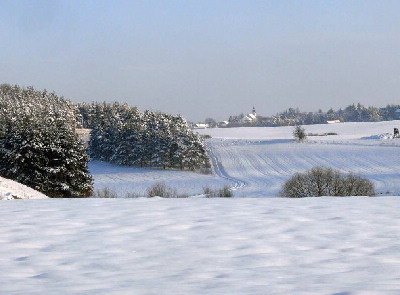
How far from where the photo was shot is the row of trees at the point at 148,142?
8312 cm

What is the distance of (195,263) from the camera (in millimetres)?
6391

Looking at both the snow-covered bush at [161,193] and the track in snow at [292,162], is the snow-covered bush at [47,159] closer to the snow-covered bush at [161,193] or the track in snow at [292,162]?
the snow-covered bush at [161,193]

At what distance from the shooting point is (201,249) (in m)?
7.07

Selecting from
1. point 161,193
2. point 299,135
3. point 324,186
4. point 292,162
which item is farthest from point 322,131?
point 324,186

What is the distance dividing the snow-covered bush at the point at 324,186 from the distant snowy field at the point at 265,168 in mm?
8001

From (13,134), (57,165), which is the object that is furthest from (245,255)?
(13,134)

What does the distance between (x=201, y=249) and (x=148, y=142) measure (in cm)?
7957

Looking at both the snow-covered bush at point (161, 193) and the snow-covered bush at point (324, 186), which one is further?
the snow-covered bush at point (161, 193)

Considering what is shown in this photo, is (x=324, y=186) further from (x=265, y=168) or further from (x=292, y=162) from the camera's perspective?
(x=292, y=162)

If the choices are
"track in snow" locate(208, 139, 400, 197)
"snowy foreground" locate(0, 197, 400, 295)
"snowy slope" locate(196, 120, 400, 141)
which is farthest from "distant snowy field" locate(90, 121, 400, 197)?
"snowy foreground" locate(0, 197, 400, 295)

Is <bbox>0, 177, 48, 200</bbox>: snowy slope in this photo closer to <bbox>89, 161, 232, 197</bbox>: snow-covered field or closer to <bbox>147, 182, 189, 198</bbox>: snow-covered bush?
<bbox>147, 182, 189, 198</bbox>: snow-covered bush

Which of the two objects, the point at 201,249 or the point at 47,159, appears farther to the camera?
the point at 47,159

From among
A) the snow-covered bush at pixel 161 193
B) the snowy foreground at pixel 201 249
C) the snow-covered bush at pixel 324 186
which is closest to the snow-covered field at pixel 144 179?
the snow-covered bush at pixel 161 193

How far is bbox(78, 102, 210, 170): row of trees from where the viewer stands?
83.1 m
